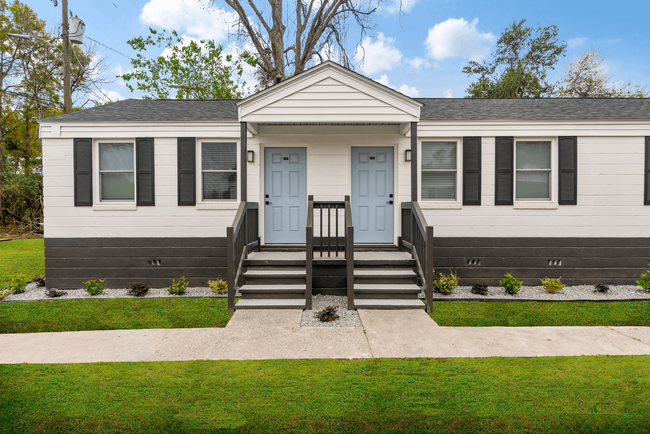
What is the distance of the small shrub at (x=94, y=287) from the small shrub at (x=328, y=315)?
415 centimetres

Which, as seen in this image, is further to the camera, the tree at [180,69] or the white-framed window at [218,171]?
the tree at [180,69]

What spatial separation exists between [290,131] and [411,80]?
14559mm

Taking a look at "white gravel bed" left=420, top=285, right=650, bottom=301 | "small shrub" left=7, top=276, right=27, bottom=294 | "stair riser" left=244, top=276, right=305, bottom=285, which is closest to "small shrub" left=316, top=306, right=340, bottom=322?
"stair riser" left=244, top=276, right=305, bottom=285

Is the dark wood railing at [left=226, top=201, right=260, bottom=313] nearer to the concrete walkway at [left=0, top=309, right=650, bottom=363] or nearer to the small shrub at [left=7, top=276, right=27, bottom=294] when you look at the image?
the concrete walkway at [left=0, top=309, right=650, bottom=363]

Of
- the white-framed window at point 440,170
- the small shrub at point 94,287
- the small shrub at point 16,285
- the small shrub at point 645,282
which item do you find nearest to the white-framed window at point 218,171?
the small shrub at point 94,287

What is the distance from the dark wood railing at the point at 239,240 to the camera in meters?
5.07

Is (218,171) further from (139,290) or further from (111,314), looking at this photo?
(111,314)

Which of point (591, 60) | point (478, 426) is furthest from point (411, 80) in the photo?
point (478, 426)

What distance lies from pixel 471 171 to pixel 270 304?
4.48 metres

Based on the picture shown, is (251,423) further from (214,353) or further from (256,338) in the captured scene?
(256,338)

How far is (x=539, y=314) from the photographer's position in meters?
5.11

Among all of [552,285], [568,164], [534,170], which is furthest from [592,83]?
[552,285]

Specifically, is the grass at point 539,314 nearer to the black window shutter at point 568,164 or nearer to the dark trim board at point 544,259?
the dark trim board at point 544,259

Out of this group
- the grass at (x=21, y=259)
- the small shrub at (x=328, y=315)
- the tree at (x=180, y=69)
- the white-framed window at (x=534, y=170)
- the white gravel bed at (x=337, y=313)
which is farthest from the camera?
the tree at (x=180, y=69)
